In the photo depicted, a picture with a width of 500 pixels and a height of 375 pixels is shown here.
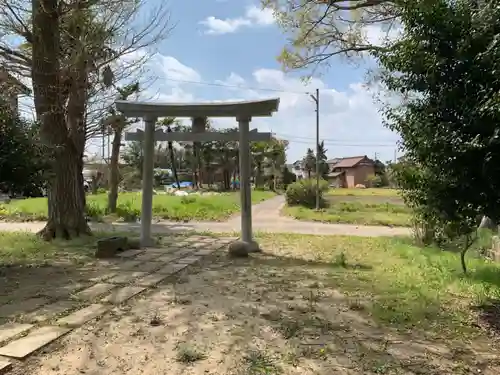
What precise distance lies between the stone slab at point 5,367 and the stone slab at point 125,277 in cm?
269

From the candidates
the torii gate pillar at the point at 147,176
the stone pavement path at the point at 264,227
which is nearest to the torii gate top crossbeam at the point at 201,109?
the torii gate pillar at the point at 147,176

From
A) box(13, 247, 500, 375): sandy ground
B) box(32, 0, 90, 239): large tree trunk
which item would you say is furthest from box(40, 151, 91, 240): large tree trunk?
box(13, 247, 500, 375): sandy ground

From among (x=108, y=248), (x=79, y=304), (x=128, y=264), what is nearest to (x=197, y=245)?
(x=108, y=248)

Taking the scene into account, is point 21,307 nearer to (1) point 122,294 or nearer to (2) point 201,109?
(1) point 122,294

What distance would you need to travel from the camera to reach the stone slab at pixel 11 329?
148 inches

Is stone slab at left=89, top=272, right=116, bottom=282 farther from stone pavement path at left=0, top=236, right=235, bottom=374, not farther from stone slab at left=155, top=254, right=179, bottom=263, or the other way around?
stone slab at left=155, top=254, right=179, bottom=263

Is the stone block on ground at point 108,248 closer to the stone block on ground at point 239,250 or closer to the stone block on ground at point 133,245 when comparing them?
the stone block on ground at point 133,245

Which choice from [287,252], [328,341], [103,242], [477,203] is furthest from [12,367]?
[287,252]

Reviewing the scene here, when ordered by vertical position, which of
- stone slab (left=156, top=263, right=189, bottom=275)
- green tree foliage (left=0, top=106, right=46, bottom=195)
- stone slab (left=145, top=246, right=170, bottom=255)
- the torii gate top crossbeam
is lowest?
stone slab (left=156, top=263, right=189, bottom=275)

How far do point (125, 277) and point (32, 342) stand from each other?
8.54ft

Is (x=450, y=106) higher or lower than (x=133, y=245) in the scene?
higher

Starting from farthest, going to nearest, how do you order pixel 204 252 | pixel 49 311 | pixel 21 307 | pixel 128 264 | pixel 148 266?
1. pixel 204 252
2. pixel 128 264
3. pixel 148 266
4. pixel 21 307
5. pixel 49 311

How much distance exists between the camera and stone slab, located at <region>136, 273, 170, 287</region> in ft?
19.3

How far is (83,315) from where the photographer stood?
440cm
